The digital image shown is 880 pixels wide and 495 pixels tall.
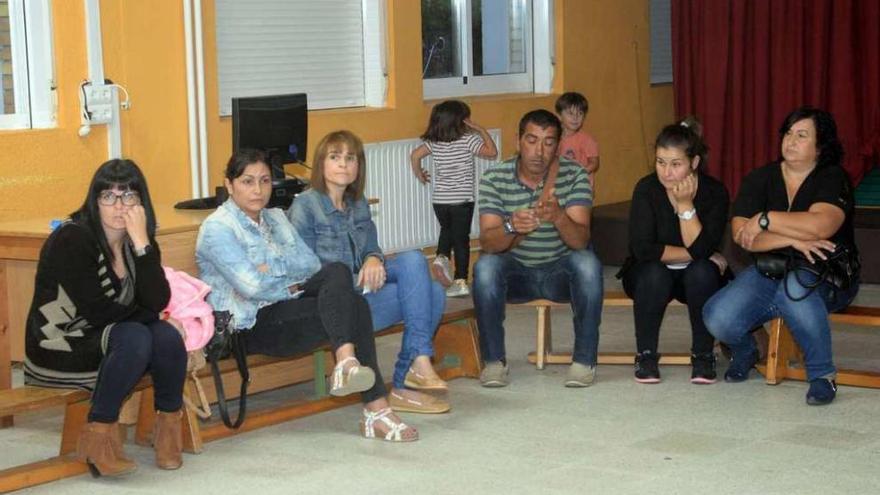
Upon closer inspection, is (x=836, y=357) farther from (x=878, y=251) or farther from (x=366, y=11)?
(x=366, y=11)

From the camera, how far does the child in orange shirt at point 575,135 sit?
773 cm

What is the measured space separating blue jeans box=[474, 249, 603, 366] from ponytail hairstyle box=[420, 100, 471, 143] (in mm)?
2126

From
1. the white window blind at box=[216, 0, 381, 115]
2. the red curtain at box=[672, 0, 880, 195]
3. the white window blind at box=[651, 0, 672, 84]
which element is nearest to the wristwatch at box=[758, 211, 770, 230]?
the white window blind at box=[216, 0, 381, 115]

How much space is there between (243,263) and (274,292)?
14cm

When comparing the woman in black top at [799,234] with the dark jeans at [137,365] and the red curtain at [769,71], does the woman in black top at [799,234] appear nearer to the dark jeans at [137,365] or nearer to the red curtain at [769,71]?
the dark jeans at [137,365]

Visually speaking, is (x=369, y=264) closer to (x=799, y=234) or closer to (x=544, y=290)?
(x=544, y=290)

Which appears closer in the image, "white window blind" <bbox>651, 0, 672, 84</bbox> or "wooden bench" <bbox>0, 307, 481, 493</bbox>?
"wooden bench" <bbox>0, 307, 481, 493</bbox>

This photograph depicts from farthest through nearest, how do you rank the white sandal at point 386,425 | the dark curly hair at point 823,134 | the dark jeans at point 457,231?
the dark jeans at point 457,231, the dark curly hair at point 823,134, the white sandal at point 386,425

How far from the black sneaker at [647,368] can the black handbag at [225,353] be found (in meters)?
1.51

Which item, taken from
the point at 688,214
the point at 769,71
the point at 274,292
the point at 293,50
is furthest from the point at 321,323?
the point at 769,71

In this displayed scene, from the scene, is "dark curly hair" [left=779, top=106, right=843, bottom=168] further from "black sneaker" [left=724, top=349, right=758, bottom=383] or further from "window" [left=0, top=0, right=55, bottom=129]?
"window" [left=0, top=0, right=55, bottom=129]

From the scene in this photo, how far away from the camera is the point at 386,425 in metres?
4.35

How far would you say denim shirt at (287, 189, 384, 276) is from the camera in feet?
15.5

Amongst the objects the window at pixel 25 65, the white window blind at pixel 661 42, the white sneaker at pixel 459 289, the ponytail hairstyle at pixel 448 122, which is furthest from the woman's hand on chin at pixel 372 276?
the white window blind at pixel 661 42
